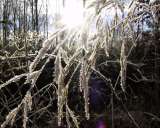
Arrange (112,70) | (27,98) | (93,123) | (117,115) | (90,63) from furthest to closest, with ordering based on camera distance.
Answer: (112,70), (117,115), (93,123), (27,98), (90,63)

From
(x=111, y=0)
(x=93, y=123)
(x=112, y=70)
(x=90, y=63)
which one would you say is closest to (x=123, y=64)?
(x=90, y=63)

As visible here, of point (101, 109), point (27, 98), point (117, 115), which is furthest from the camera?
point (101, 109)

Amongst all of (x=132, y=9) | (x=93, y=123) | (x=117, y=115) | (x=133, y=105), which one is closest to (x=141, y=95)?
(x=133, y=105)

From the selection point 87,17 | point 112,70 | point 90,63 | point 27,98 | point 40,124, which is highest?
point 87,17

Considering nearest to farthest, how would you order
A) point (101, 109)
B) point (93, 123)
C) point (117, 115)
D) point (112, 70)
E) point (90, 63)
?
point (90, 63) → point (93, 123) → point (117, 115) → point (101, 109) → point (112, 70)

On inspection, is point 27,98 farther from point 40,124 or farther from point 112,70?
point 112,70

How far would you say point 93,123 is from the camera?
377 centimetres

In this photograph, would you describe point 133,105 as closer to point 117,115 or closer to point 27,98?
point 117,115

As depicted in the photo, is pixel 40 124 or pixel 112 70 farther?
pixel 112 70

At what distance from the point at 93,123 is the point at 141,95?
104cm

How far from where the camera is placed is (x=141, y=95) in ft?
15.1

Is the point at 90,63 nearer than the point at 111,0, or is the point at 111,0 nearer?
the point at 90,63

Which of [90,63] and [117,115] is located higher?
[90,63]

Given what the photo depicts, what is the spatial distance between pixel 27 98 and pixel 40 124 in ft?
10.2
